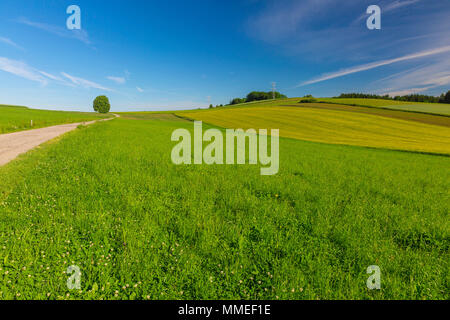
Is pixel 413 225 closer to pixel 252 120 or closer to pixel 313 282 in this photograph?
pixel 313 282

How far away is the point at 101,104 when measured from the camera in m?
115

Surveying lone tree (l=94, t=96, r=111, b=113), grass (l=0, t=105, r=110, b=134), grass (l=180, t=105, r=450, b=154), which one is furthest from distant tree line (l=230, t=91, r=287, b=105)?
grass (l=0, t=105, r=110, b=134)

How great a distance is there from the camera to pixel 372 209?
509cm

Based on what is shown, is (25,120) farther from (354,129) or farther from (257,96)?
(257,96)

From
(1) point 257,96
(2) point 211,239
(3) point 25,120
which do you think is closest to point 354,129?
(2) point 211,239

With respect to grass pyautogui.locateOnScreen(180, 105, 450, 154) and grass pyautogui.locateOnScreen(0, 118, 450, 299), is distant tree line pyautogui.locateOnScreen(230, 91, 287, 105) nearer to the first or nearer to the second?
grass pyautogui.locateOnScreen(180, 105, 450, 154)

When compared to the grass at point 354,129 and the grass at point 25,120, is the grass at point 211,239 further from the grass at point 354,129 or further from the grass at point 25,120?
the grass at point 25,120

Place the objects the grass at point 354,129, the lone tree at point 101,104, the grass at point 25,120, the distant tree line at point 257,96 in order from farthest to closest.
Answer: the distant tree line at point 257,96, the lone tree at point 101,104, the grass at point 354,129, the grass at point 25,120

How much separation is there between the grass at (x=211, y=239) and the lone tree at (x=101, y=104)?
133 meters

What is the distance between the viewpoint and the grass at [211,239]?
8.56 ft

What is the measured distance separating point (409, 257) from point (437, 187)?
7.55 metres

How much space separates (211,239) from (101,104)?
139487 mm

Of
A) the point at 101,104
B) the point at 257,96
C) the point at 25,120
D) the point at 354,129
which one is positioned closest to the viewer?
the point at 25,120

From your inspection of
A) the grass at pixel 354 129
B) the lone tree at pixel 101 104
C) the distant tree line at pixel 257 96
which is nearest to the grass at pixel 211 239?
the grass at pixel 354 129
